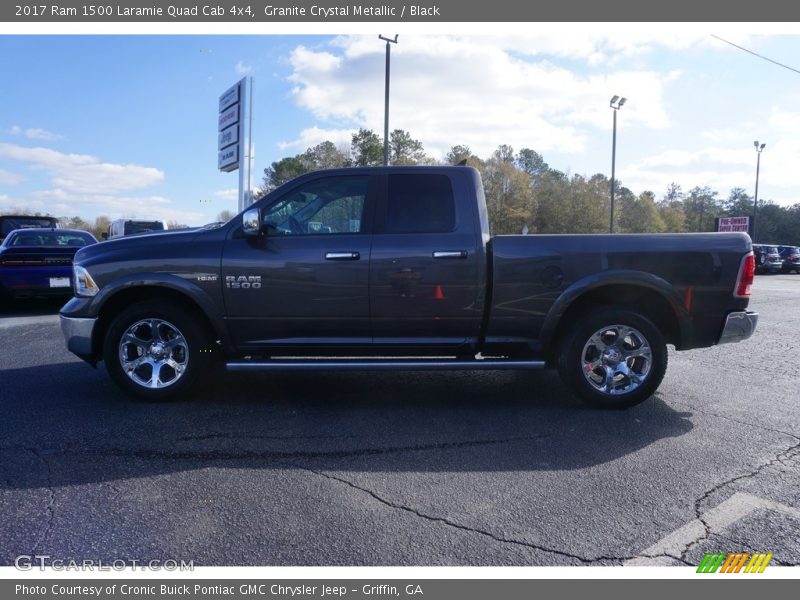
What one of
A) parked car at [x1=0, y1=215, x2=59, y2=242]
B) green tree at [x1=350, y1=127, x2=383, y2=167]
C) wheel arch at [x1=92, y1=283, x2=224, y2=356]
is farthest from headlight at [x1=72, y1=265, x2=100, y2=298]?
green tree at [x1=350, y1=127, x2=383, y2=167]

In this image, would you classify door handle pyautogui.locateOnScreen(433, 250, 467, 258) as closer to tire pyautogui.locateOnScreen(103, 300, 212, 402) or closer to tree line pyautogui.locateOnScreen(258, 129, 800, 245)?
tire pyautogui.locateOnScreen(103, 300, 212, 402)

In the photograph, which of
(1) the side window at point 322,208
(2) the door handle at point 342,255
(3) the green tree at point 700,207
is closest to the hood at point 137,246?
(1) the side window at point 322,208

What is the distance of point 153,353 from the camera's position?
16.1 ft

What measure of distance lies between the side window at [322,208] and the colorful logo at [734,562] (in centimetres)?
338

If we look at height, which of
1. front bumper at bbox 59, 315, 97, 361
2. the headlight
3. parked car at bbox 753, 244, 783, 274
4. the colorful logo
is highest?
parked car at bbox 753, 244, 783, 274

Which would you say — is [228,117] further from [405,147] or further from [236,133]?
[405,147]

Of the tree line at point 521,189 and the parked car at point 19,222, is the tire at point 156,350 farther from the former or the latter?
the tree line at point 521,189

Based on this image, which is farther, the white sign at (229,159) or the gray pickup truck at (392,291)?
the white sign at (229,159)

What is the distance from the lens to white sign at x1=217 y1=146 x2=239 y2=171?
20102mm

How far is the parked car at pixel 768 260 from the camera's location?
3177 centimetres

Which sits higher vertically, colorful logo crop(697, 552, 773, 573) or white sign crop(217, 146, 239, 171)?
white sign crop(217, 146, 239, 171)

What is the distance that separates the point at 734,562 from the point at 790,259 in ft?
123

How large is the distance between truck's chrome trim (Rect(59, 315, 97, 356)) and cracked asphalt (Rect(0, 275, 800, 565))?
478 millimetres

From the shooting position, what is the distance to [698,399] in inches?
208
